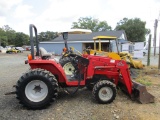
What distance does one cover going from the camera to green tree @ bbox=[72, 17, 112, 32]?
56.1 m

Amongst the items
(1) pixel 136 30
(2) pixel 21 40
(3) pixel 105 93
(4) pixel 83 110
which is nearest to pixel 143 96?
(3) pixel 105 93

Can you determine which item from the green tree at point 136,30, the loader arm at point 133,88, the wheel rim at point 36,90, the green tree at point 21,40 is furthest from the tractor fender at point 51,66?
the green tree at point 21,40

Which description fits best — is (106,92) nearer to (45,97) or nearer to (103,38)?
(45,97)

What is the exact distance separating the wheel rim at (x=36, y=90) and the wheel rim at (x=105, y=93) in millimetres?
1352

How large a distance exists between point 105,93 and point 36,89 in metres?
1.69

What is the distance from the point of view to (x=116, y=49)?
1116 centimetres

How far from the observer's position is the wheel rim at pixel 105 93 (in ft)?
16.3

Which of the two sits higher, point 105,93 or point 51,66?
point 51,66

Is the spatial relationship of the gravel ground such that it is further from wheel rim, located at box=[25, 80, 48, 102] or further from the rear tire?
wheel rim, located at box=[25, 80, 48, 102]

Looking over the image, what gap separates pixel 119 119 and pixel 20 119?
2.00 m

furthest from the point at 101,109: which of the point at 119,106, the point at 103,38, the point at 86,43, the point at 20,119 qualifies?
the point at 86,43

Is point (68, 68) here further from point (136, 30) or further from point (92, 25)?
point (92, 25)

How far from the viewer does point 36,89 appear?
15.5ft

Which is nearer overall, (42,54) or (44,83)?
(44,83)
